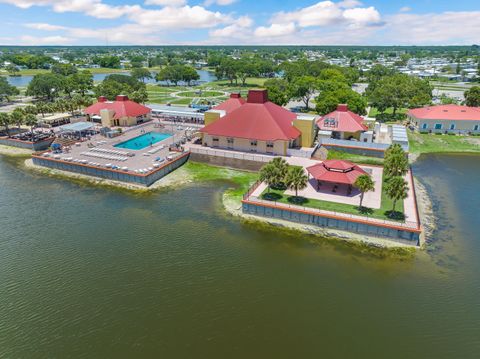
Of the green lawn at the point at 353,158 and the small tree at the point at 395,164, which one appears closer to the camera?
the small tree at the point at 395,164

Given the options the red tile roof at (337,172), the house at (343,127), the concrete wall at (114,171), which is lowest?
the concrete wall at (114,171)

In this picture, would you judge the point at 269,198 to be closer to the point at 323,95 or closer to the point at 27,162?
the point at 27,162

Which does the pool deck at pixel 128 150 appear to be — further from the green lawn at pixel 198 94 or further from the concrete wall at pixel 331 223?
the green lawn at pixel 198 94

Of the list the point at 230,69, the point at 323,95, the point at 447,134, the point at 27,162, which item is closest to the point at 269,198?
the point at 27,162

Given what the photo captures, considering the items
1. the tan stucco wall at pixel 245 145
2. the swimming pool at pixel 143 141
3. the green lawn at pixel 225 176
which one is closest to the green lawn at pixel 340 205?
the green lawn at pixel 225 176

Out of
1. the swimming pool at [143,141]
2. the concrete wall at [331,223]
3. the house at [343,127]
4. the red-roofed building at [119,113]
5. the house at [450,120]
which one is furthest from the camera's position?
the red-roofed building at [119,113]

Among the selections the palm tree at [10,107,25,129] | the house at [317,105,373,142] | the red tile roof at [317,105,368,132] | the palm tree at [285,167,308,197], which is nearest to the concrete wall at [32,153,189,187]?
the palm tree at [10,107,25,129]

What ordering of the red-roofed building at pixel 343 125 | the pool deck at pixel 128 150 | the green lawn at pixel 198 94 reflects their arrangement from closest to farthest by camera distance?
1. the pool deck at pixel 128 150
2. the red-roofed building at pixel 343 125
3. the green lawn at pixel 198 94
